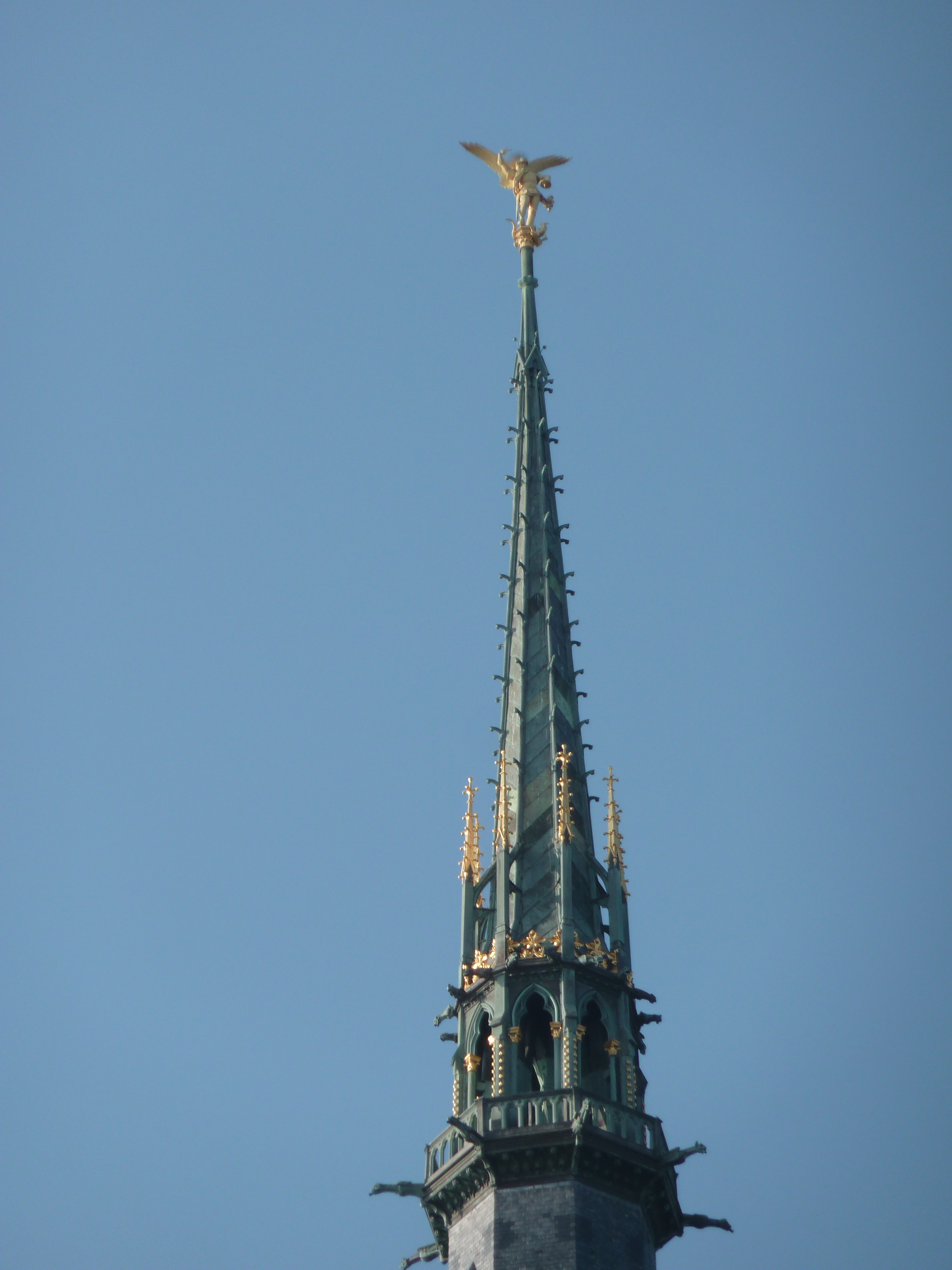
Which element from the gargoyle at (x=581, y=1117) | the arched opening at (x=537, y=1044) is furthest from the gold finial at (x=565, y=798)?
the gargoyle at (x=581, y=1117)

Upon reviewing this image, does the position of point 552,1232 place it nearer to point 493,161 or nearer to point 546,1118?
point 546,1118

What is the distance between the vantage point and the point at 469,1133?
200ft

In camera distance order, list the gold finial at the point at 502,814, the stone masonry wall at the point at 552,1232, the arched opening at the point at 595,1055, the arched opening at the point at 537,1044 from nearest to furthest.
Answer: the stone masonry wall at the point at 552,1232
the arched opening at the point at 595,1055
the arched opening at the point at 537,1044
the gold finial at the point at 502,814

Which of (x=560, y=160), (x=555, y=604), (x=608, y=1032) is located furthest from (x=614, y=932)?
(x=560, y=160)

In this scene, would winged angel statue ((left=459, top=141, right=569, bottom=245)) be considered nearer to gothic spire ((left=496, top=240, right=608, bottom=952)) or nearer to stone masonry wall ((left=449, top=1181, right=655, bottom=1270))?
gothic spire ((left=496, top=240, right=608, bottom=952))

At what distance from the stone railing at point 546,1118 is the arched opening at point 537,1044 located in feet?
8.43

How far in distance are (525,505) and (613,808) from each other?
12.6 metres

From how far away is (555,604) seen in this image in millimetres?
76562

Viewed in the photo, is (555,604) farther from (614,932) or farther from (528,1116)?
(528,1116)

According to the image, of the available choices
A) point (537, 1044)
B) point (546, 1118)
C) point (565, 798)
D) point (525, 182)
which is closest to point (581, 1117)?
point (546, 1118)

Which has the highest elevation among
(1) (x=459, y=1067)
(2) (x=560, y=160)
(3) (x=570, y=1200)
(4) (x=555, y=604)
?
(2) (x=560, y=160)

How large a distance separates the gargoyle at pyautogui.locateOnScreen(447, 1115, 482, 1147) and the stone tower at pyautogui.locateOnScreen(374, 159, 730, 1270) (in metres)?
0.04

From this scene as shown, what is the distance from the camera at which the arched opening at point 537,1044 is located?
213 feet

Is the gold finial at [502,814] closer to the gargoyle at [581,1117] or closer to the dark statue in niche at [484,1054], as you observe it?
the dark statue in niche at [484,1054]
